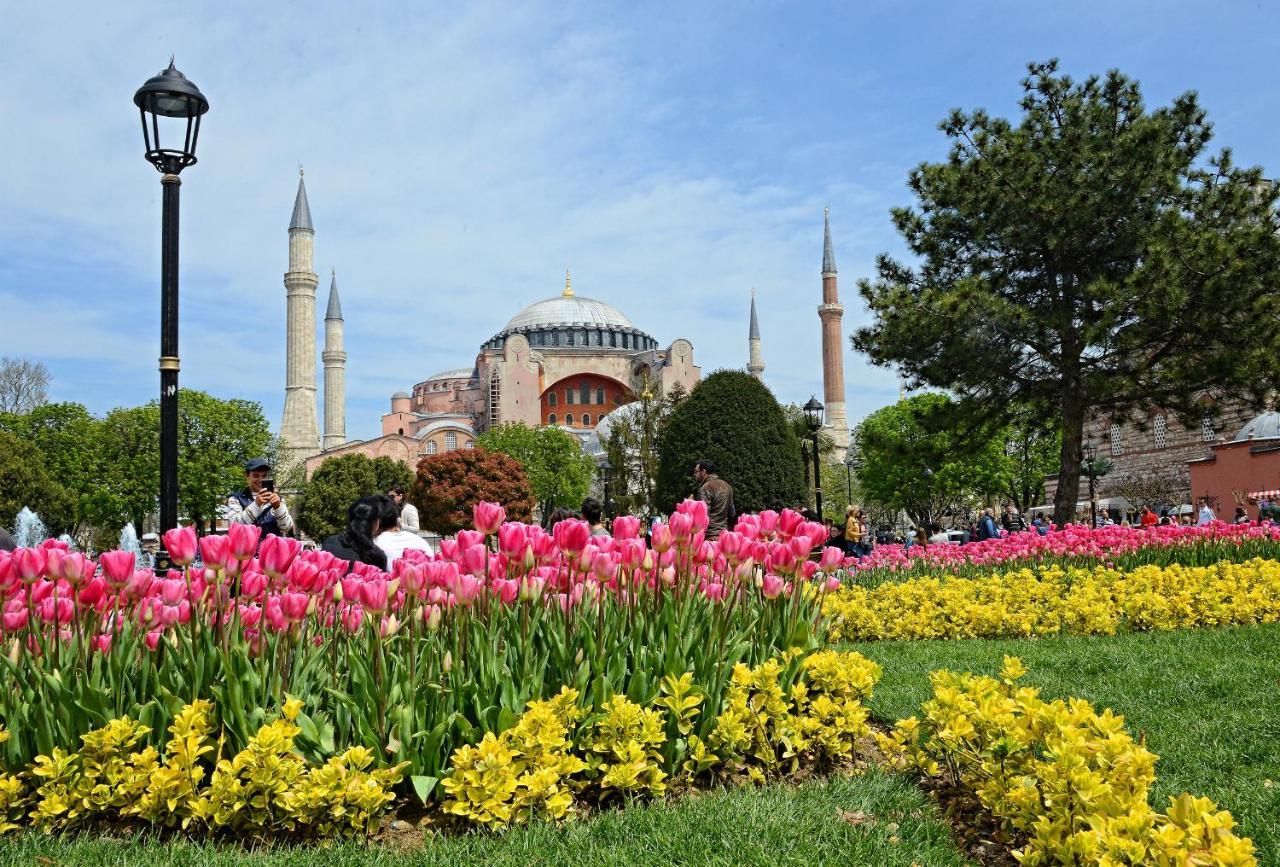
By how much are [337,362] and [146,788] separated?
5799cm

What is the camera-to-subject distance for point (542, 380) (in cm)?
6288

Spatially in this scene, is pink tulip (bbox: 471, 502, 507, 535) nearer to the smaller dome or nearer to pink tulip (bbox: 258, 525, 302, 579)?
pink tulip (bbox: 258, 525, 302, 579)

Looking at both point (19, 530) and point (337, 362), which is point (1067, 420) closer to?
point (19, 530)

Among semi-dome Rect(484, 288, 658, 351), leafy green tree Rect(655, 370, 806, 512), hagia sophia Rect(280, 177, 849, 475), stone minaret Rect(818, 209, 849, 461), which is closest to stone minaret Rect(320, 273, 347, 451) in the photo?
hagia sophia Rect(280, 177, 849, 475)

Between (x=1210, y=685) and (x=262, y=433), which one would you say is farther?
(x=262, y=433)

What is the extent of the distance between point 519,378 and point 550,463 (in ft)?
48.7

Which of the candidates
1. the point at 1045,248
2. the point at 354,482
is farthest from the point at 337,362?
the point at 1045,248

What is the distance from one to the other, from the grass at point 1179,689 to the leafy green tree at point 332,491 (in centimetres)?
3205

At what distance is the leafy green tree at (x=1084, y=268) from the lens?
1258 cm

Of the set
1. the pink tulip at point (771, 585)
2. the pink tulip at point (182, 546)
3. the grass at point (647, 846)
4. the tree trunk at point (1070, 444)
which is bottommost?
the grass at point (647, 846)

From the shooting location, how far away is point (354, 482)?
37469 millimetres

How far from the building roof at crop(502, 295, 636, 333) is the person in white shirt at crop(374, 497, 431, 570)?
6439 centimetres

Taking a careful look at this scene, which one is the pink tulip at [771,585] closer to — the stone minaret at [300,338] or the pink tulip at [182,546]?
the pink tulip at [182,546]

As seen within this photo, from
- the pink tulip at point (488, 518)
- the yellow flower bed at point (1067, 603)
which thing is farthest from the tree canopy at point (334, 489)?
the pink tulip at point (488, 518)
